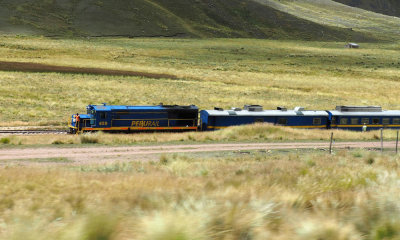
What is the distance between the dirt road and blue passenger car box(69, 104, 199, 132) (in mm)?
6404

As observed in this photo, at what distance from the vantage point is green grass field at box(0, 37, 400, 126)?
5012cm

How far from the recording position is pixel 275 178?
9.83 m

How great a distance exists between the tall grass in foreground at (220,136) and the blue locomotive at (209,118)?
4.87ft

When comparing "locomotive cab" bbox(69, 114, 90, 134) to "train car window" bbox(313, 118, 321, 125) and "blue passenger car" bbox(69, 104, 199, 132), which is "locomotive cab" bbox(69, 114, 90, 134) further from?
"train car window" bbox(313, 118, 321, 125)

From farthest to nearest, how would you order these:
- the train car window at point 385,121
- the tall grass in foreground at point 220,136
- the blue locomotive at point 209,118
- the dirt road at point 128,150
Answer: the train car window at point 385,121
the blue locomotive at point 209,118
the tall grass in foreground at point 220,136
the dirt road at point 128,150

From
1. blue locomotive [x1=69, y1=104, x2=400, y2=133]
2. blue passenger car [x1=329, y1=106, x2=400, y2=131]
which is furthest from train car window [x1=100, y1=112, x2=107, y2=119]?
blue passenger car [x1=329, y1=106, x2=400, y2=131]

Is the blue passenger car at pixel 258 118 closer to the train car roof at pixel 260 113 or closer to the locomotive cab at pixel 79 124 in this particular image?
the train car roof at pixel 260 113

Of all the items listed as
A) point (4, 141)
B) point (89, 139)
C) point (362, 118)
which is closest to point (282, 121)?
point (362, 118)

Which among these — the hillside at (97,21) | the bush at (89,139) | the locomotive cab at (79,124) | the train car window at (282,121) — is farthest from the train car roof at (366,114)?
the hillside at (97,21)

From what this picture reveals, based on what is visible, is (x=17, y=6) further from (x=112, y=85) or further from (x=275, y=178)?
(x=275, y=178)

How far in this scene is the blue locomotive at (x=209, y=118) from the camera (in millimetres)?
32062

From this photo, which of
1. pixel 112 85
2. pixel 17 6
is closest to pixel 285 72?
pixel 112 85

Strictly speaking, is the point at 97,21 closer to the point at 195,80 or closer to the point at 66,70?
the point at 66,70

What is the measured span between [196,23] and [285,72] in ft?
379
